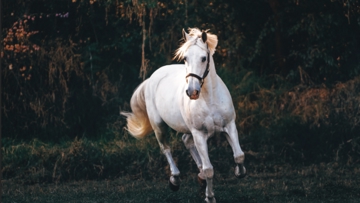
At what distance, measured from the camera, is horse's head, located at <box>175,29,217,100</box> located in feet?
19.1

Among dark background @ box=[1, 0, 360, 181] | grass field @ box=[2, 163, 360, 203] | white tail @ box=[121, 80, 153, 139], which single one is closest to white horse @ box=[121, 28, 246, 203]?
grass field @ box=[2, 163, 360, 203]

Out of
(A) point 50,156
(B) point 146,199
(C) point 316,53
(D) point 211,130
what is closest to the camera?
(D) point 211,130

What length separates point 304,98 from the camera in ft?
34.0

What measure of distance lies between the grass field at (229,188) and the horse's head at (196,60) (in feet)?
4.74

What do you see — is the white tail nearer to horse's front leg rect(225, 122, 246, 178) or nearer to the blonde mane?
the blonde mane

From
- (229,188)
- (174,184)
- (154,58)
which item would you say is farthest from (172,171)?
(154,58)

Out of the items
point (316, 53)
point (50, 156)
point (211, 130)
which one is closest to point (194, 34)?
point (211, 130)

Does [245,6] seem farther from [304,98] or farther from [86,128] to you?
[86,128]

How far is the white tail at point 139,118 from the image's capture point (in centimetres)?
848

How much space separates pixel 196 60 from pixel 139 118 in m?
2.76

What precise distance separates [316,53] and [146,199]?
16.7 feet

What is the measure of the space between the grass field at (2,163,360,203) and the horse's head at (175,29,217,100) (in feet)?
4.74

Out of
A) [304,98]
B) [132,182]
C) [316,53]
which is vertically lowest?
[132,182]

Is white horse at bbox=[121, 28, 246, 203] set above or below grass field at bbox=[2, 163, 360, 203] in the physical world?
above
